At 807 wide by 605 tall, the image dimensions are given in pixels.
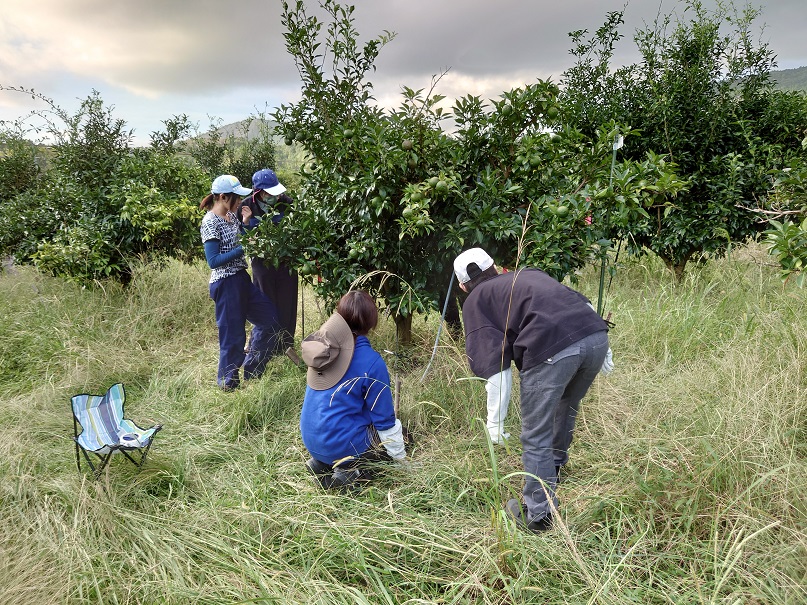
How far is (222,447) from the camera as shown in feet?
11.1

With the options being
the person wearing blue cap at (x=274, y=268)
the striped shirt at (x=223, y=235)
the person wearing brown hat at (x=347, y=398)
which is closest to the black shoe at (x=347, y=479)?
the person wearing brown hat at (x=347, y=398)

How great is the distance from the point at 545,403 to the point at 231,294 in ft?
9.37

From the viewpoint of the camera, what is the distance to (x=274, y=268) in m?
4.70

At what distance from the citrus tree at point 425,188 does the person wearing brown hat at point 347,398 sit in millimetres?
476

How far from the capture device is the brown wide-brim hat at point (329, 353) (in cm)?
271

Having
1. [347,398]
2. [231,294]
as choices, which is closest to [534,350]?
[347,398]

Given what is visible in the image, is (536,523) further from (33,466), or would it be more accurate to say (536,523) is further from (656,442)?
(33,466)

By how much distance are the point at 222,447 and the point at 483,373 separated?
6.37ft

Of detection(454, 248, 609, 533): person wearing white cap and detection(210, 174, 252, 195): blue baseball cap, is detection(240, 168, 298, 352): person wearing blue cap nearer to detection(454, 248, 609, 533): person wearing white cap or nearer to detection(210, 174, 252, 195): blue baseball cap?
detection(210, 174, 252, 195): blue baseball cap

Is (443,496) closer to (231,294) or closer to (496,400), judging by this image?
(496,400)

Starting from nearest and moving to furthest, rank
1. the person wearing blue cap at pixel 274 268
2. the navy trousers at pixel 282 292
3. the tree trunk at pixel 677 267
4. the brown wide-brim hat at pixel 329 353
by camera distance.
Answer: the brown wide-brim hat at pixel 329 353, the person wearing blue cap at pixel 274 268, the navy trousers at pixel 282 292, the tree trunk at pixel 677 267

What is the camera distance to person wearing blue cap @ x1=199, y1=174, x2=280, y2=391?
413 cm

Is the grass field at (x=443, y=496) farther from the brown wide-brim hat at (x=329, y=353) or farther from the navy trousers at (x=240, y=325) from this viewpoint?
the brown wide-brim hat at (x=329, y=353)

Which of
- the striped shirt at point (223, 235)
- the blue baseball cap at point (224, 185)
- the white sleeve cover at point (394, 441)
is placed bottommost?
the white sleeve cover at point (394, 441)
